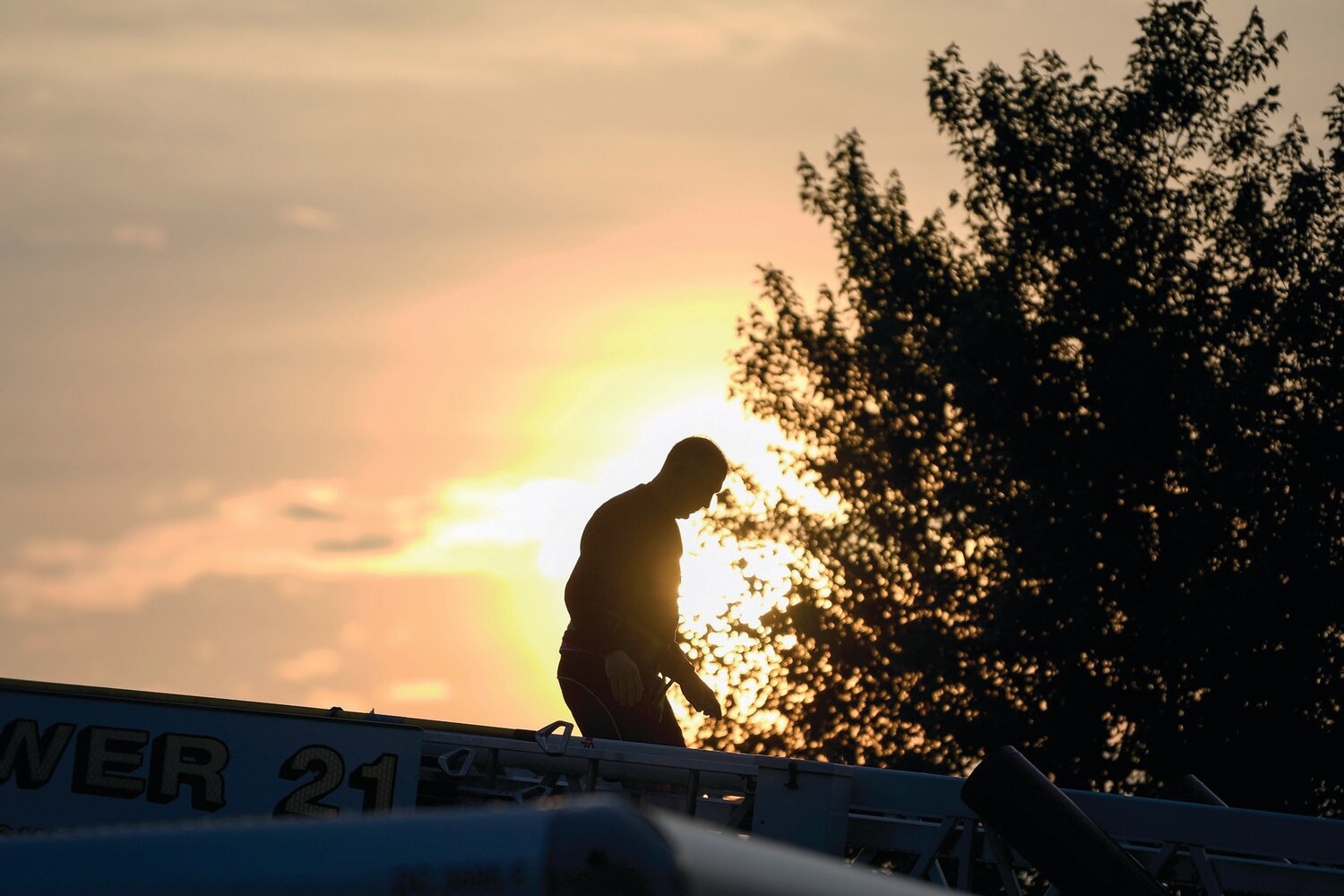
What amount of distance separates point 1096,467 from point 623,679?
69.4 feet

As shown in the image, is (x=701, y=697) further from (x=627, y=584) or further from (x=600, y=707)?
(x=627, y=584)

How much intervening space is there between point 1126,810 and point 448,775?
2.17m

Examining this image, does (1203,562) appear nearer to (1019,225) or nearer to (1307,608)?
(1307,608)

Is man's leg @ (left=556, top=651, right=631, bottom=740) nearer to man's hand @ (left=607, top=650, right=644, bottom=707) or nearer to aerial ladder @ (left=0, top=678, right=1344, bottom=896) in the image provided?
man's hand @ (left=607, top=650, right=644, bottom=707)

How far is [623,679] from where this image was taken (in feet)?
21.8

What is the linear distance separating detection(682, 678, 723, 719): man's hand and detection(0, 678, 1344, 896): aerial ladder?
1.40 meters

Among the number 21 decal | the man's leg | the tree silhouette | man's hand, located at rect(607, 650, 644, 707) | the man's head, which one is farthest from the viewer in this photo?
the tree silhouette

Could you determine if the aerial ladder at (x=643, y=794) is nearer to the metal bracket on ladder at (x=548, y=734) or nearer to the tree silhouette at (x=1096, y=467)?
the metal bracket on ladder at (x=548, y=734)

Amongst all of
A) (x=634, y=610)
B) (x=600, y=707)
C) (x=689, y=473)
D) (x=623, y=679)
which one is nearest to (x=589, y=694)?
(x=600, y=707)

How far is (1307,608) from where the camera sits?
25406 mm

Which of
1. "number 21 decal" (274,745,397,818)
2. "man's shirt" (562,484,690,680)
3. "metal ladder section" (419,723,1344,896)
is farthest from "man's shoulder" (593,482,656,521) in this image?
"number 21 decal" (274,745,397,818)

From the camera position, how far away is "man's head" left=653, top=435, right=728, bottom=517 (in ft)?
22.7

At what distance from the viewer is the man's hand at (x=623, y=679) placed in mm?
6637

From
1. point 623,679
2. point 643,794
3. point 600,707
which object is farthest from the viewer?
point 600,707
